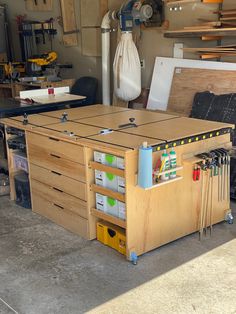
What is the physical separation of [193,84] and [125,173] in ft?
→ 7.83

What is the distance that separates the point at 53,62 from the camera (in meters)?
6.73

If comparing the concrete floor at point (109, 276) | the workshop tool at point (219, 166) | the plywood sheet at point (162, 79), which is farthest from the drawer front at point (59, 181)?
the plywood sheet at point (162, 79)

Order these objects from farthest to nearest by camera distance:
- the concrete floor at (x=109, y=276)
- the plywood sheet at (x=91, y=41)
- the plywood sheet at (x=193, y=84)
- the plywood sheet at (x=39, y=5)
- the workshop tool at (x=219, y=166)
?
the plywood sheet at (x=39, y=5)
the plywood sheet at (x=91, y=41)
the plywood sheet at (x=193, y=84)
the workshop tool at (x=219, y=166)
the concrete floor at (x=109, y=276)

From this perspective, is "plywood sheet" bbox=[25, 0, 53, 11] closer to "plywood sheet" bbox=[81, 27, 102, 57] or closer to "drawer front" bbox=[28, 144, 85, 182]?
"plywood sheet" bbox=[81, 27, 102, 57]

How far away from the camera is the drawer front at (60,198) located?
318 cm

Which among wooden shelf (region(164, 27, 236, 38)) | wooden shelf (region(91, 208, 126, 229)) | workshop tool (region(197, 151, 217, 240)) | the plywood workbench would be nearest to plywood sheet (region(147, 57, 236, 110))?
wooden shelf (region(164, 27, 236, 38))

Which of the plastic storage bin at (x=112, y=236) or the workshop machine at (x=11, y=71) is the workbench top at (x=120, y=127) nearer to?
the plastic storage bin at (x=112, y=236)

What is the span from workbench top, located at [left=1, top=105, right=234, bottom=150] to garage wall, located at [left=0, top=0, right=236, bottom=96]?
1621mm

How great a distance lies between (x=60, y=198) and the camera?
11.0 ft

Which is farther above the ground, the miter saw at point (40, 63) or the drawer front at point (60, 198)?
the miter saw at point (40, 63)

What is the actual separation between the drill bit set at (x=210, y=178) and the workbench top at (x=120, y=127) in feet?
0.50

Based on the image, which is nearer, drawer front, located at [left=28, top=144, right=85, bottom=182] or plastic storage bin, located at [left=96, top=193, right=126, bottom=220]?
plastic storage bin, located at [left=96, top=193, right=126, bottom=220]

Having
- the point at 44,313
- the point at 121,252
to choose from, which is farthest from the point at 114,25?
the point at 44,313

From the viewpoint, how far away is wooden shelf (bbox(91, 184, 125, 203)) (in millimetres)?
2848
